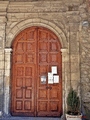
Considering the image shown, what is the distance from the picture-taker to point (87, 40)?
6293mm

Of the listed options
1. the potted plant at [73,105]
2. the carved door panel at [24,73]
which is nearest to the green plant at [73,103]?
the potted plant at [73,105]

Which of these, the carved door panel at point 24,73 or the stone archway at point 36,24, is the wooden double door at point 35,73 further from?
the stone archway at point 36,24

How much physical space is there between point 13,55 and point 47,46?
41.7 inches

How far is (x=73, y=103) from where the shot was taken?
18.7 feet

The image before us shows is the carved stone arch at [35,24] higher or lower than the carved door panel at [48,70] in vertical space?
higher

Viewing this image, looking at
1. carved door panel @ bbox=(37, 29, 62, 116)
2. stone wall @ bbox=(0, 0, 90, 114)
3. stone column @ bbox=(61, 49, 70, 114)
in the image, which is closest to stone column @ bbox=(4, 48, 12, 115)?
stone wall @ bbox=(0, 0, 90, 114)

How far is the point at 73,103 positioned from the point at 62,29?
7.17ft

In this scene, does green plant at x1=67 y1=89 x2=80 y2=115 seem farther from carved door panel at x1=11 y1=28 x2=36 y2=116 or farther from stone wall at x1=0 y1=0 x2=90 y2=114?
carved door panel at x1=11 y1=28 x2=36 y2=116

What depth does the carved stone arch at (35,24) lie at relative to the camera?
6414 mm

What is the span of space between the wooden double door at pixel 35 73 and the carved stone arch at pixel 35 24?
14cm

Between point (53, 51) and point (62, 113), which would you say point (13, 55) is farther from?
point (62, 113)

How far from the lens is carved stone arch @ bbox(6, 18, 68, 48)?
641cm

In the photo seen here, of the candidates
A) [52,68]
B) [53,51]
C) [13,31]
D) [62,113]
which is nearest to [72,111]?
[62,113]


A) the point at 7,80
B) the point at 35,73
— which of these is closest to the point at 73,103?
the point at 35,73
